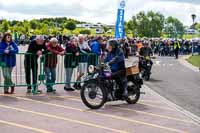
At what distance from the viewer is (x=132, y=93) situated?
1302 centimetres

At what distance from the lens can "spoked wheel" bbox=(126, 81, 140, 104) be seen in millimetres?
12946

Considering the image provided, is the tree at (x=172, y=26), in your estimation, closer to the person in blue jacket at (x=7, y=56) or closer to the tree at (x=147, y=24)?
the tree at (x=147, y=24)

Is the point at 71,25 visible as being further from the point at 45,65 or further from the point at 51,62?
the point at 45,65

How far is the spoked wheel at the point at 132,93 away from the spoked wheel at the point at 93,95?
998 mm

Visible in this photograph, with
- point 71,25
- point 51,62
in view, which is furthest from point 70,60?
point 71,25

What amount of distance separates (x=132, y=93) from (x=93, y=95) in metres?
1.32

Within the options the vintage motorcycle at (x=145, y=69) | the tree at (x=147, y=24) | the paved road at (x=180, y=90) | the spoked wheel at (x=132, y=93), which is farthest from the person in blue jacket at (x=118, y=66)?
the tree at (x=147, y=24)

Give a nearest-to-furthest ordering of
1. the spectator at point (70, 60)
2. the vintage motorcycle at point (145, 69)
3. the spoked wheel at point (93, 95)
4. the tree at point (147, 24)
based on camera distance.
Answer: the spoked wheel at point (93, 95), the spectator at point (70, 60), the vintage motorcycle at point (145, 69), the tree at point (147, 24)

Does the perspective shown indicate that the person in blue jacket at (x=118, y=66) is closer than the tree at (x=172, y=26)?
Yes

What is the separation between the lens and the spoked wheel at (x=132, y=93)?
1295cm

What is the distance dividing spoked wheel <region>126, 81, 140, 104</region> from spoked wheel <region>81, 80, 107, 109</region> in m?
1.00

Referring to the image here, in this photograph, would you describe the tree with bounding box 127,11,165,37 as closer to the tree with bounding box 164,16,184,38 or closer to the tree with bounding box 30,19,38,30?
the tree with bounding box 164,16,184,38

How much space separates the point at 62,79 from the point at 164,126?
7065 mm

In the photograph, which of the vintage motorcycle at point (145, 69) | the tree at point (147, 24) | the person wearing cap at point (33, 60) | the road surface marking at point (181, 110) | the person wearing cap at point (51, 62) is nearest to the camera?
the road surface marking at point (181, 110)
